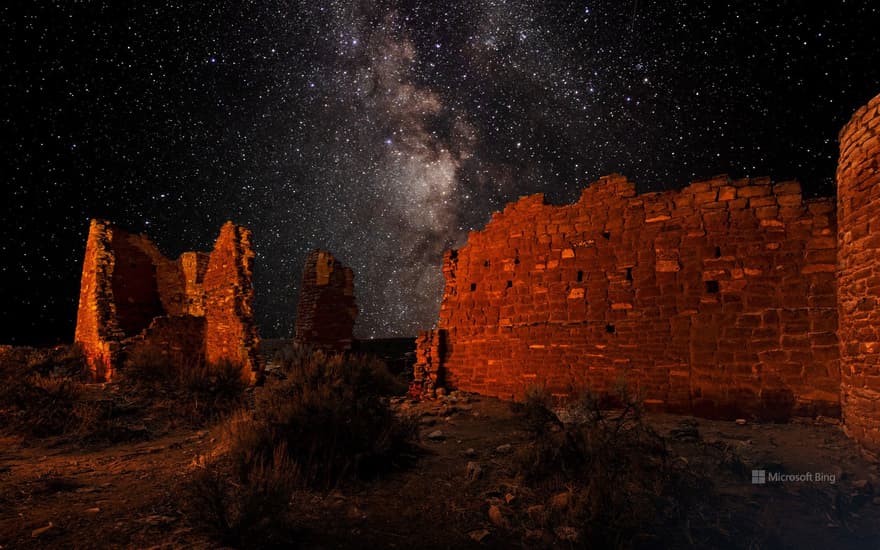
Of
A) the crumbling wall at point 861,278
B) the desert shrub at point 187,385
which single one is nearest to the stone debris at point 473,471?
the crumbling wall at point 861,278

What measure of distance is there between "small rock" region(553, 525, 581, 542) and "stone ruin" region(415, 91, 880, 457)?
13.0 feet

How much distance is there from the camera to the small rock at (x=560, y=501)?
4121mm

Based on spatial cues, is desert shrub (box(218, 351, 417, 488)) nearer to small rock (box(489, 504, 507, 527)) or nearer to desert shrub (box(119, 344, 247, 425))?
small rock (box(489, 504, 507, 527))

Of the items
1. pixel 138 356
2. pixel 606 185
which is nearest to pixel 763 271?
pixel 606 185

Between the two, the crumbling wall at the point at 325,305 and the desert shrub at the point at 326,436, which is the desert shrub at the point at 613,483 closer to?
the desert shrub at the point at 326,436

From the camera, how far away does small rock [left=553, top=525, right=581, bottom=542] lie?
364 centimetres

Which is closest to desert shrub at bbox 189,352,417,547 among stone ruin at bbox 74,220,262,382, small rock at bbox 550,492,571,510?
small rock at bbox 550,492,571,510

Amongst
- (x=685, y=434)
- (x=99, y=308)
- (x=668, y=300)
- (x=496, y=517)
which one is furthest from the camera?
(x=99, y=308)

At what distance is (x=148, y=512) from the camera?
3.89 meters

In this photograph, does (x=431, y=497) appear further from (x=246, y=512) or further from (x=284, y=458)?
(x=246, y=512)

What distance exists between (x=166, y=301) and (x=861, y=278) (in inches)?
686

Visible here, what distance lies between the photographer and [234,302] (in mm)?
11820

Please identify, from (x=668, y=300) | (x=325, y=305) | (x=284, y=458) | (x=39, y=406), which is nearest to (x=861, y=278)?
(x=668, y=300)

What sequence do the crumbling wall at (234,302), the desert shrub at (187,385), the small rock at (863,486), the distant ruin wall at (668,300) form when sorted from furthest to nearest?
the crumbling wall at (234,302) < the desert shrub at (187,385) < the distant ruin wall at (668,300) < the small rock at (863,486)
